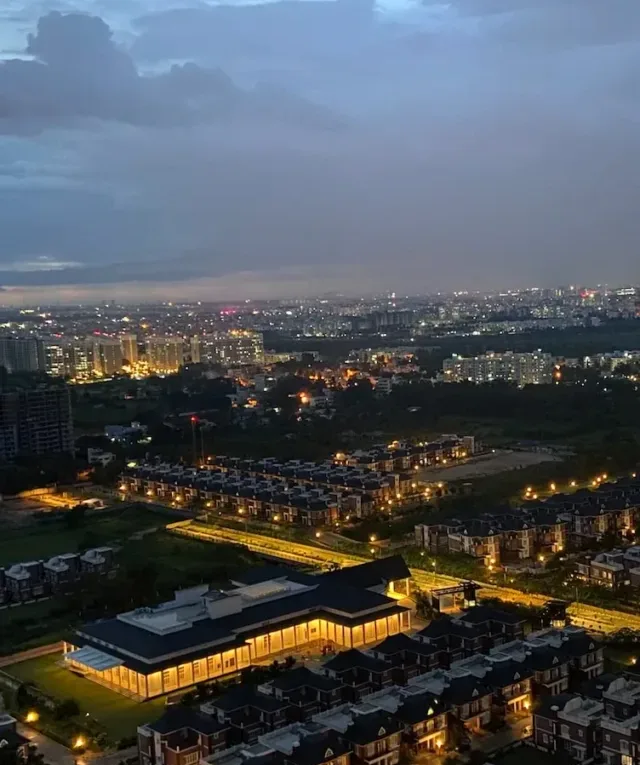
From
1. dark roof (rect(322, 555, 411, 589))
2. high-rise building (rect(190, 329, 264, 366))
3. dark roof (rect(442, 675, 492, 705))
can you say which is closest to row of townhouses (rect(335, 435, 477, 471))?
dark roof (rect(322, 555, 411, 589))

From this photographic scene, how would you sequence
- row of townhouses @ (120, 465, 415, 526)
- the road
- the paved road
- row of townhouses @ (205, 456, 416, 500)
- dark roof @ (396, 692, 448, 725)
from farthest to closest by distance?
row of townhouses @ (205, 456, 416, 500) → row of townhouses @ (120, 465, 415, 526) → the road → the paved road → dark roof @ (396, 692, 448, 725)

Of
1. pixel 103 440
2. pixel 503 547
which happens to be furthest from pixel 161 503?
pixel 503 547

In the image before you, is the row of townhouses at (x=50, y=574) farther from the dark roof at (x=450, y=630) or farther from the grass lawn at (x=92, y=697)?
the dark roof at (x=450, y=630)

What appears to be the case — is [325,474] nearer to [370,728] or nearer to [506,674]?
[506,674]

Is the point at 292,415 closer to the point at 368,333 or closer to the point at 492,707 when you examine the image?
the point at 492,707

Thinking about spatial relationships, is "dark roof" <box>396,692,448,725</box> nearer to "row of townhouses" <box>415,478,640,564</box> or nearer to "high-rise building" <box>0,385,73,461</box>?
"row of townhouses" <box>415,478,640,564</box>

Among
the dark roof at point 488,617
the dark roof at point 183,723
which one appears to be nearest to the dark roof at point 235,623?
the dark roof at point 488,617
